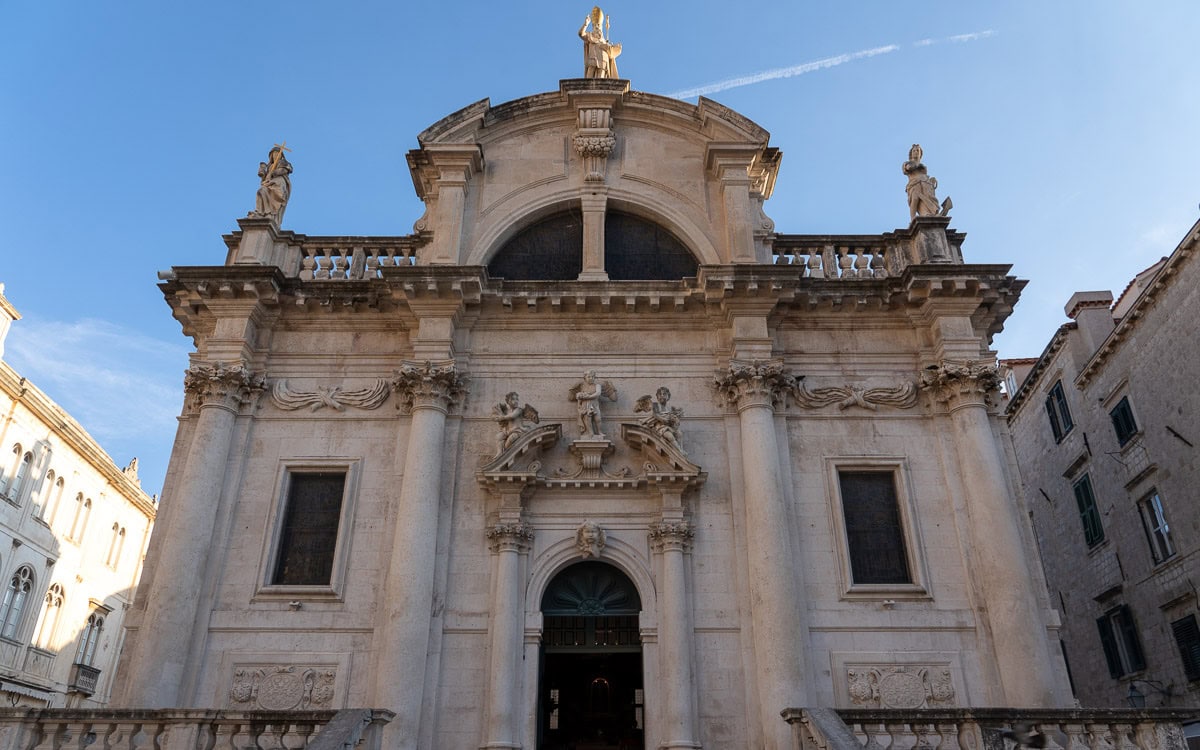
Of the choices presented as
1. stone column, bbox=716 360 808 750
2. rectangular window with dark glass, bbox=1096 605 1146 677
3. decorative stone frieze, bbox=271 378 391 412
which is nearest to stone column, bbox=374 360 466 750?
decorative stone frieze, bbox=271 378 391 412

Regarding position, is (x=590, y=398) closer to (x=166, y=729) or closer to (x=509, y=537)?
(x=509, y=537)

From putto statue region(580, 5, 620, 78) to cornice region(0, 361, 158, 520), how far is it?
1654 centimetres

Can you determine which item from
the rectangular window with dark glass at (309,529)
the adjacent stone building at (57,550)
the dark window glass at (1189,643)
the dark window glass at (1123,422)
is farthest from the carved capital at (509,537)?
the adjacent stone building at (57,550)

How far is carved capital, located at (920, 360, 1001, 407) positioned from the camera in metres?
14.1

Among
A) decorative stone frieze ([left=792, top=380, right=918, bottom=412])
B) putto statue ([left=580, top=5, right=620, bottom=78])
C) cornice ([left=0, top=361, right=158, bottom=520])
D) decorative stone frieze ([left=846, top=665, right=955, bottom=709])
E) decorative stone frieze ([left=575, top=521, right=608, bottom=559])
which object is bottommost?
decorative stone frieze ([left=846, top=665, right=955, bottom=709])

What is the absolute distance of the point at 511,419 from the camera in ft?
46.3

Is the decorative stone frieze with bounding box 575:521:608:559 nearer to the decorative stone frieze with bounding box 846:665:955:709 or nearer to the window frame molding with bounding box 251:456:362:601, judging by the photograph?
the window frame molding with bounding box 251:456:362:601

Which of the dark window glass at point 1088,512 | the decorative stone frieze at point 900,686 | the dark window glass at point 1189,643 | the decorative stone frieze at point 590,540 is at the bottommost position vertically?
the decorative stone frieze at point 900,686

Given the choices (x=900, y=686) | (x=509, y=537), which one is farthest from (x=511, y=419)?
(x=900, y=686)

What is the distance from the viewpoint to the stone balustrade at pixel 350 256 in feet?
52.0

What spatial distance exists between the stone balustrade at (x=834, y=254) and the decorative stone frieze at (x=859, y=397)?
2.37 metres

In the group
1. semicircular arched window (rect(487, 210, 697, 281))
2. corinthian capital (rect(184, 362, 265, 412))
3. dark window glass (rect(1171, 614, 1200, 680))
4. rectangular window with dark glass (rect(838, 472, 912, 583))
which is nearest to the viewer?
rectangular window with dark glass (rect(838, 472, 912, 583))

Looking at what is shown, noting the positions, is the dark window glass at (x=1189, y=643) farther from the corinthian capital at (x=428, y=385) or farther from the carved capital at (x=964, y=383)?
the corinthian capital at (x=428, y=385)

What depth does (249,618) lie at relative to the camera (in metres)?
13.0
